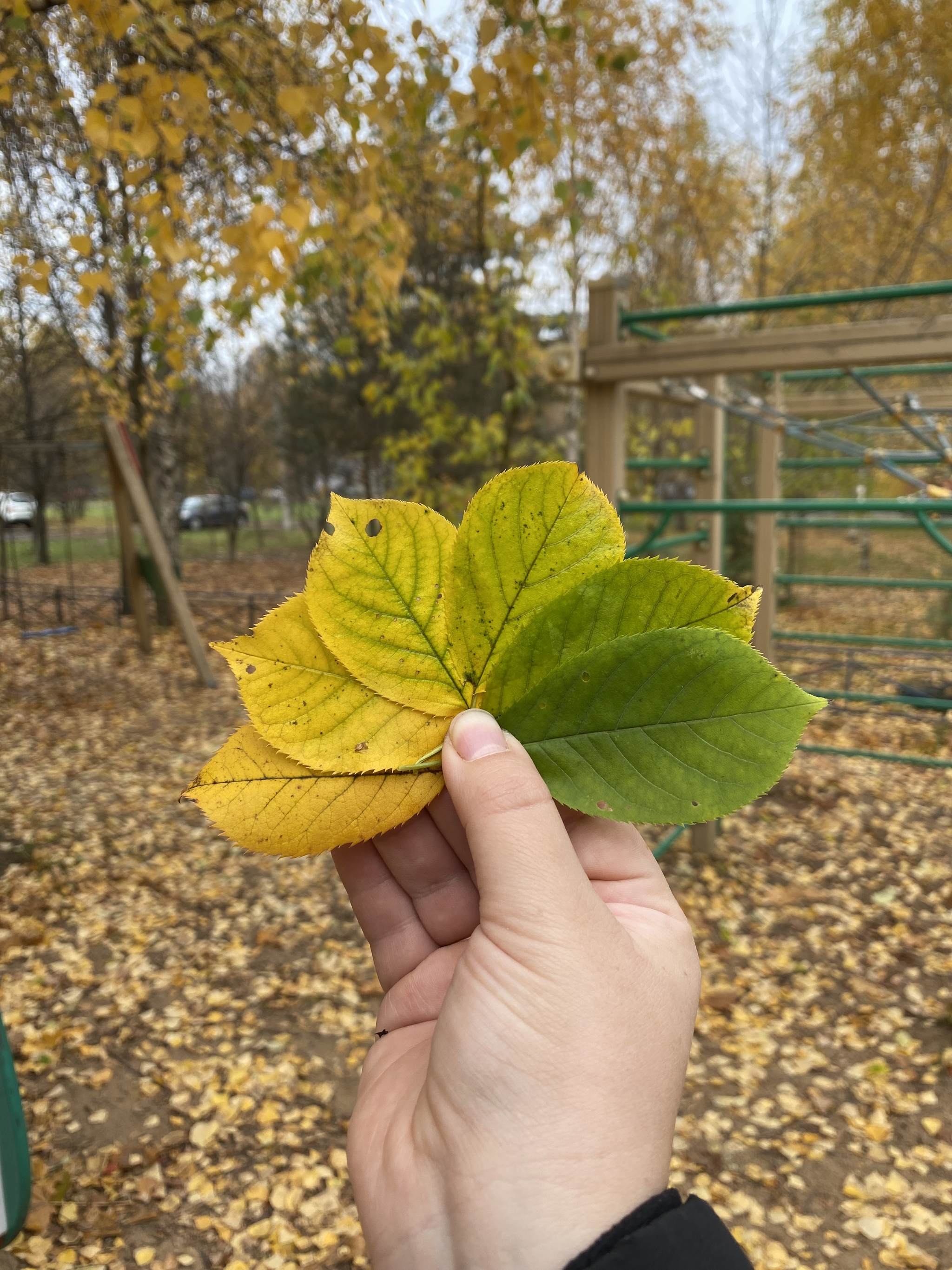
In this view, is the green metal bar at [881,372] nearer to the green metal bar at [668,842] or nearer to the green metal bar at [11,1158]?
the green metal bar at [668,842]

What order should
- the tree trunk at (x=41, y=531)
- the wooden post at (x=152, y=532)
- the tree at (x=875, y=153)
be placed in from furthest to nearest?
the tree trunk at (x=41, y=531) → the tree at (x=875, y=153) → the wooden post at (x=152, y=532)

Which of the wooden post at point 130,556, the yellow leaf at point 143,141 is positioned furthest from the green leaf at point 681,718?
the wooden post at point 130,556

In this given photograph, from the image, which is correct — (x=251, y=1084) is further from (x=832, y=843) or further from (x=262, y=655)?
(x=832, y=843)

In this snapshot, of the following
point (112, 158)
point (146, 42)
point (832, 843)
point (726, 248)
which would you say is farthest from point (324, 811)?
point (726, 248)

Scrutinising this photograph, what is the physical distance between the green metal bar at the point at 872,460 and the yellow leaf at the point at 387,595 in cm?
324

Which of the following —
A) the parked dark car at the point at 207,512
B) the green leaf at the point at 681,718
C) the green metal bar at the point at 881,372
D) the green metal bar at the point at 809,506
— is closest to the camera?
the green leaf at the point at 681,718

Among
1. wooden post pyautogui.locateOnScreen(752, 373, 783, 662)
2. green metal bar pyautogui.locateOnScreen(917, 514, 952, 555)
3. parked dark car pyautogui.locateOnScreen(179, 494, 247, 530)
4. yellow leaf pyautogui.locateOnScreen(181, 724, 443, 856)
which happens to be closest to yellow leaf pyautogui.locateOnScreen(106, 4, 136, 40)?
yellow leaf pyautogui.locateOnScreen(181, 724, 443, 856)

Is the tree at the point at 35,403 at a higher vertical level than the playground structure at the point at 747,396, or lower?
higher

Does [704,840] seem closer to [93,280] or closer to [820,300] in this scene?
[820,300]

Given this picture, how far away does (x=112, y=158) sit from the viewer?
6.96 metres

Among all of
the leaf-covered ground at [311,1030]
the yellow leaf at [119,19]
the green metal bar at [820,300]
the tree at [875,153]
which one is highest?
the tree at [875,153]

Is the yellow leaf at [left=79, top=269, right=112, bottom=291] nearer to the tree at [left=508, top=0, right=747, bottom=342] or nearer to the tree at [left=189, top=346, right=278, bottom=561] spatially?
the tree at [left=508, top=0, right=747, bottom=342]

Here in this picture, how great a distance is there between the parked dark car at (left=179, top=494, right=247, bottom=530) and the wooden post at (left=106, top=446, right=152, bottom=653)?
1066 cm

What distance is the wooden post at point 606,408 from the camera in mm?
3488
